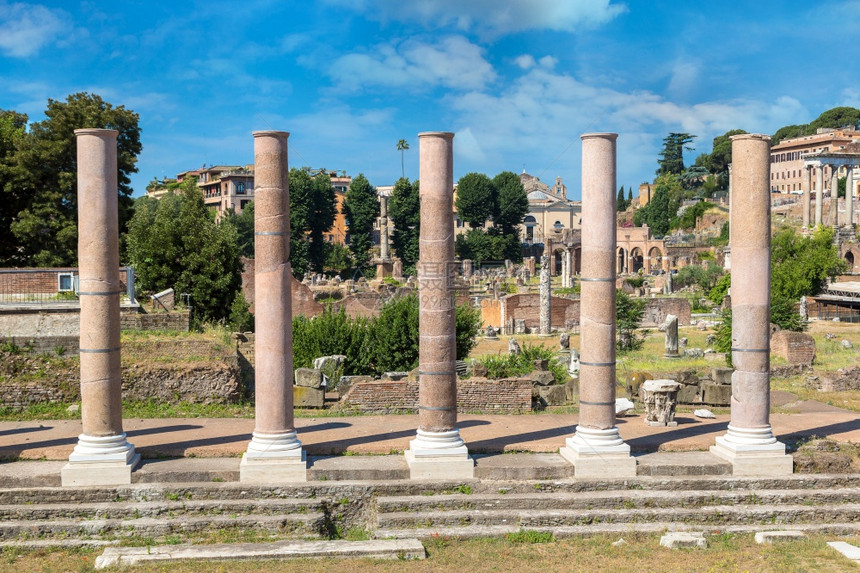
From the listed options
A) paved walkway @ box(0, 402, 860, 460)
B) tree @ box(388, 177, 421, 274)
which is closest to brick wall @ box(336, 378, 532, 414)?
paved walkway @ box(0, 402, 860, 460)

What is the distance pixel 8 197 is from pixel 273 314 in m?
22.4

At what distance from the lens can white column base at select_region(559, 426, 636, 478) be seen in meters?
11.4

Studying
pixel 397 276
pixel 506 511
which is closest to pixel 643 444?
pixel 506 511

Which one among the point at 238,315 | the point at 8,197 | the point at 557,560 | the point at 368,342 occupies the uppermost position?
the point at 8,197

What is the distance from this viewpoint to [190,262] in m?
27.9

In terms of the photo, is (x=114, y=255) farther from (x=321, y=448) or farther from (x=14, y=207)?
(x=14, y=207)

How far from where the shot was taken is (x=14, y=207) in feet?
98.4

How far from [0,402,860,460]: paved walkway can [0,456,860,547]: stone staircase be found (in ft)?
3.50

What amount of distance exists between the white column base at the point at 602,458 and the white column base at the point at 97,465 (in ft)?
18.7

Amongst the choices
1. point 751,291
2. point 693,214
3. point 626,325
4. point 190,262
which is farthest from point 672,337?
point 693,214

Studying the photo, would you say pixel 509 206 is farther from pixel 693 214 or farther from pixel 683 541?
pixel 683 541

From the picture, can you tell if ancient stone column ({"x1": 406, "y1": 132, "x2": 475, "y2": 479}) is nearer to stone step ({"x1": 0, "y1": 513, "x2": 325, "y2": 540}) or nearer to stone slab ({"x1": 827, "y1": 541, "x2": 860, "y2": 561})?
Answer: stone step ({"x1": 0, "y1": 513, "x2": 325, "y2": 540})

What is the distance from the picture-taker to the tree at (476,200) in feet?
268

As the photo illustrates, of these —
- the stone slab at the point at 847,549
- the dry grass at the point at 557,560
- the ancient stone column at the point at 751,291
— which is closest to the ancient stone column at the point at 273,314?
the dry grass at the point at 557,560
